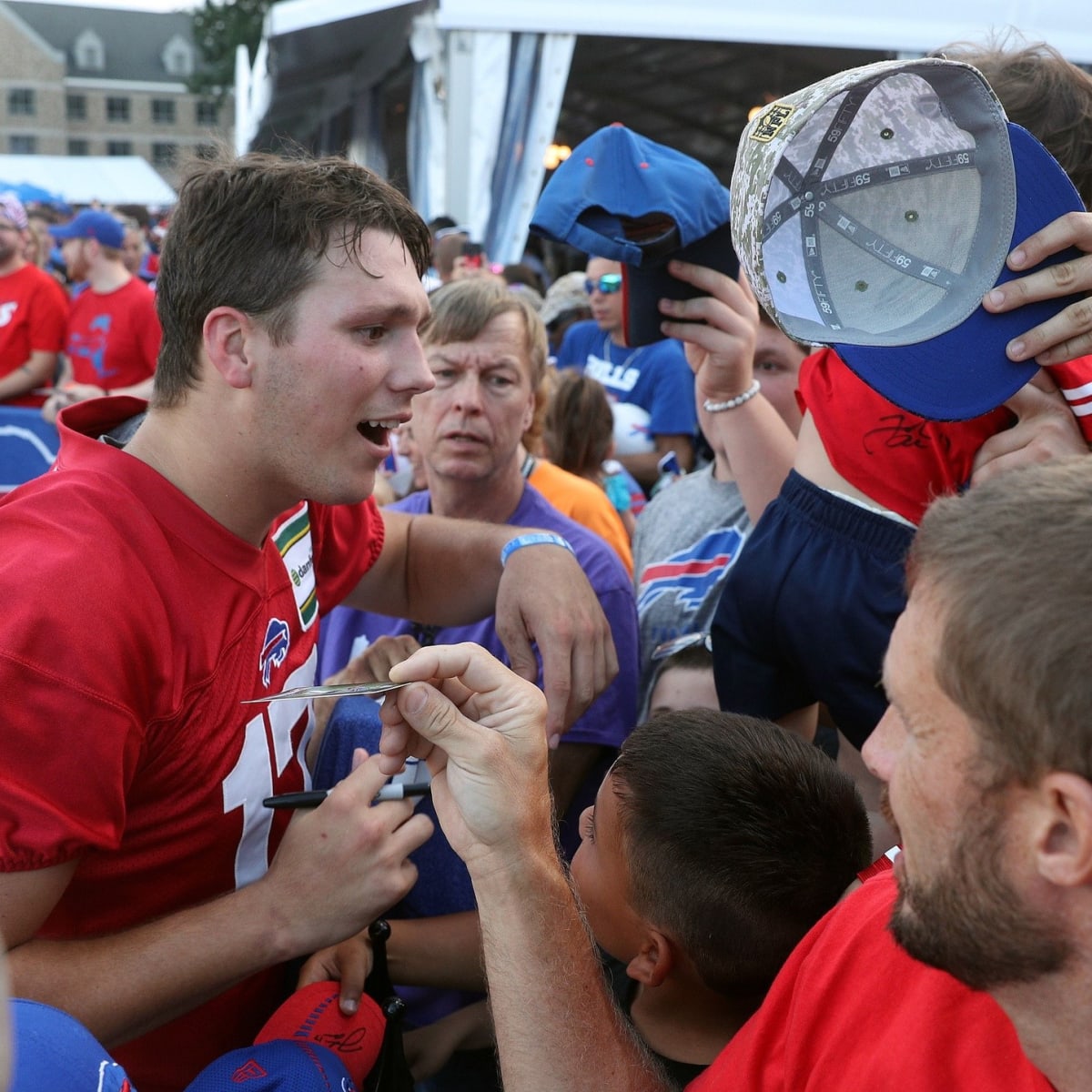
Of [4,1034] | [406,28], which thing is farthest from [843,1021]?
[406,28]

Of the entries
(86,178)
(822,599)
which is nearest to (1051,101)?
(822,599)

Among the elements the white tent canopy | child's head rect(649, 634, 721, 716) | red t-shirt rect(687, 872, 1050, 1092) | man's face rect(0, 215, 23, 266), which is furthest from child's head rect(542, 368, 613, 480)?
the white tent canopy

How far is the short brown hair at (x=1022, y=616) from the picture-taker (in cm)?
90

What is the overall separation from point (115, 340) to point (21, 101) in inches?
2833

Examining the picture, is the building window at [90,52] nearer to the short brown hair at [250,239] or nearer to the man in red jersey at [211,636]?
the short brown hair at [250,239]

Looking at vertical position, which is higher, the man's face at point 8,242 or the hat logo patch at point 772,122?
the hat logo patch at point 772,122

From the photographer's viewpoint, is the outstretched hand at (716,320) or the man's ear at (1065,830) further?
the outstretched hand at (716,320)

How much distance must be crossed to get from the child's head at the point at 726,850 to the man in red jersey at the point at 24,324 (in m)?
6.61

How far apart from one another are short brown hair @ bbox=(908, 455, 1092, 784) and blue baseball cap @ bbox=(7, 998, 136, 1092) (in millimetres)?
924

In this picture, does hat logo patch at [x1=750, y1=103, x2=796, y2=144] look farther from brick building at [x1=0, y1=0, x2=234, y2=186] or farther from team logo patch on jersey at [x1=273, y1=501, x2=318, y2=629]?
brick building at [x1=0, y1=0, x2=234, y2=186]

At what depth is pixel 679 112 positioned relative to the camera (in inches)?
657

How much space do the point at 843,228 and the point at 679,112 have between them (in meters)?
16.7

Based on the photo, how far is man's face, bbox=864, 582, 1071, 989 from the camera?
972 millimetres

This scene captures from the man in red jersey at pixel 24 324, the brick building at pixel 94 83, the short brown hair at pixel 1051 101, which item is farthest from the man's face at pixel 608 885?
the brick building at pixel 94 83
